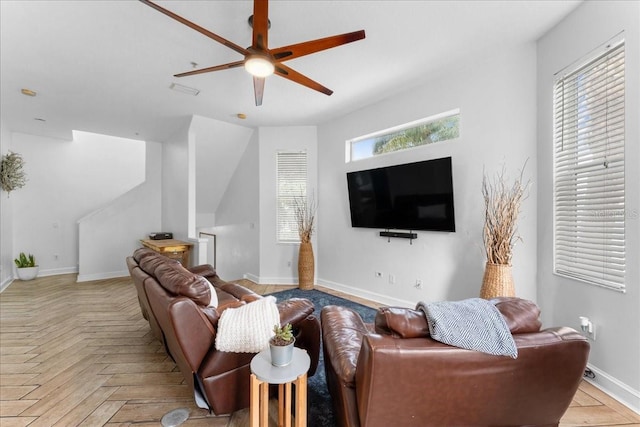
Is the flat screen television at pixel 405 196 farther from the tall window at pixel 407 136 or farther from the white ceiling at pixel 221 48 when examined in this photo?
the white ceiling at pixel 221 48

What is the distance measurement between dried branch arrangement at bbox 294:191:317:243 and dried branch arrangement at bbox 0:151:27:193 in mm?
4926

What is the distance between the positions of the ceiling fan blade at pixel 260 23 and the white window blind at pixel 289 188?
3.25m

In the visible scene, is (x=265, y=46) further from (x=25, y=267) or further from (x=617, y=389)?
(x=25, y=267)

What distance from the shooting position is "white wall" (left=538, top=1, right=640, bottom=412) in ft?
6.17

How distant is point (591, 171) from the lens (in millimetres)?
2186

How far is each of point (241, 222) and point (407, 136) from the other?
3605 mm

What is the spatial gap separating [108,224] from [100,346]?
150 inches

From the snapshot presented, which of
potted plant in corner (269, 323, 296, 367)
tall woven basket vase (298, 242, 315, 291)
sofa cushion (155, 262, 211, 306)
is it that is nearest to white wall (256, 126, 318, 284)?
tall woven basket vase (298, 242, 315, 291)

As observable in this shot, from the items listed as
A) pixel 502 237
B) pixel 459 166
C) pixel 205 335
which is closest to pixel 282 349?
pixel 205 335

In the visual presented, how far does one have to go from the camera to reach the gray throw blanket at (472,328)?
1175mm

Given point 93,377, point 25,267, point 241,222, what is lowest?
point 93,377

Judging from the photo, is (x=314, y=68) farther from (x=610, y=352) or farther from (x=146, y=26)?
(x=610, y=352)

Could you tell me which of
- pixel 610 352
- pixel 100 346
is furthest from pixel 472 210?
pixel 100 346

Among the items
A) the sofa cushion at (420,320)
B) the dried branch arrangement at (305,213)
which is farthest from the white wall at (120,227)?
the sofa cushion at (420,320)
